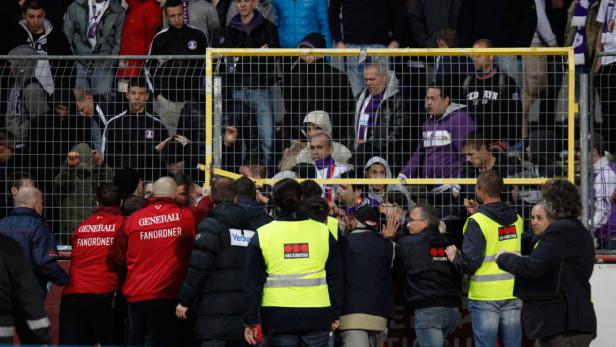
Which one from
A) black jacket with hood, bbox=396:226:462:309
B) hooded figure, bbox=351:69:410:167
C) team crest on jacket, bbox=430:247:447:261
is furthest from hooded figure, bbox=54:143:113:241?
team crest on jacket, bbox=430:247:447:261

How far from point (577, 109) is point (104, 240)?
506 cm

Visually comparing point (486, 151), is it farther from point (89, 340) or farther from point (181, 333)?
point (89, 340)

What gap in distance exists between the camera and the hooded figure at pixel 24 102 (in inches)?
554

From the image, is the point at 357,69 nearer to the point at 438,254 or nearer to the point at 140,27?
the point at 438,254

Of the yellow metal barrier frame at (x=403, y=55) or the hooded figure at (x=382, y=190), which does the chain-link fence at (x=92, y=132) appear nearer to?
the yellow metal barrier frame at (x=403, y=55)

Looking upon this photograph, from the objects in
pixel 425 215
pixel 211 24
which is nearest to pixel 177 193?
pixel 425 215

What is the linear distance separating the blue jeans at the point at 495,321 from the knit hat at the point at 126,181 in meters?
3.74

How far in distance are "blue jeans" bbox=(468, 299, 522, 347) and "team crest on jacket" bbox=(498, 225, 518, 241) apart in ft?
2.06

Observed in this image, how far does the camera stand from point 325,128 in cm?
1348

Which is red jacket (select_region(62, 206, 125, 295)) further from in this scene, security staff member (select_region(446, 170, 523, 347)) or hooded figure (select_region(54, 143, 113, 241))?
security staff member (select_region(446, 170, 523, 347))

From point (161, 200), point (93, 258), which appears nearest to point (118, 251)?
point (93, 258)

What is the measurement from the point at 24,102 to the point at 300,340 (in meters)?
4.71

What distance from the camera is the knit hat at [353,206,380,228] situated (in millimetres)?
12453

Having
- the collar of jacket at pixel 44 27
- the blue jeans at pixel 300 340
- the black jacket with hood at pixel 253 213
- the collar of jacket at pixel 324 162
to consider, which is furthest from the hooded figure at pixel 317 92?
the collar of jacket at pixel 44 27
